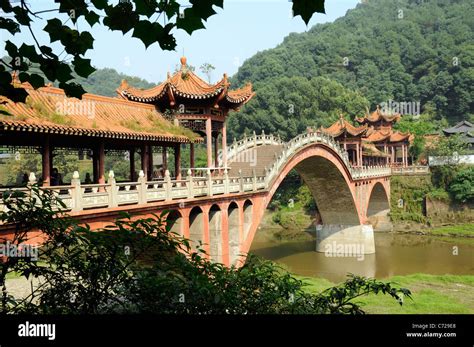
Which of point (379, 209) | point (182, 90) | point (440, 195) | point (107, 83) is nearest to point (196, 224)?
point (182, 90)

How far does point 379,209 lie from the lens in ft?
157

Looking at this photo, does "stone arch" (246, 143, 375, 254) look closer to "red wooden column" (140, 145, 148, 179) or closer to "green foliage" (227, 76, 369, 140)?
"red wooden column" (140, 145, 148, 179)

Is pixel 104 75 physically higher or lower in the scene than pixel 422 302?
higher

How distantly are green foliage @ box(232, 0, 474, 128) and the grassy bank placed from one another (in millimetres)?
45484

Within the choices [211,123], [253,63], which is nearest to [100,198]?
[211,123]

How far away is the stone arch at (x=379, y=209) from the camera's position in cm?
4694

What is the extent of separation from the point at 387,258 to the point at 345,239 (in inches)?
204

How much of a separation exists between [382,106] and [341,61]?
1346 inches

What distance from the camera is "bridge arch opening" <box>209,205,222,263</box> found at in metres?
18.4

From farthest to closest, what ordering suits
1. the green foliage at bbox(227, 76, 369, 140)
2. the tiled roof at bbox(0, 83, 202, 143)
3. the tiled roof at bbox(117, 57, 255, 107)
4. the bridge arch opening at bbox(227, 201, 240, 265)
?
the green foliage at bbox(227, 76, 369, 140) → the bridge arch opening at bbox(227, 201, 240, 265) → the tiled roof at bbox(117, 57, 255, 107) → the tiled roof at bbox(0, 83, 202, 143)

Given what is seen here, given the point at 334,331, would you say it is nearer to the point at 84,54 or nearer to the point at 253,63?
the point at 84,54

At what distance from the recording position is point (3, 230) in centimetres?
941

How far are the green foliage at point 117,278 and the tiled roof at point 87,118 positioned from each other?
4951 mm

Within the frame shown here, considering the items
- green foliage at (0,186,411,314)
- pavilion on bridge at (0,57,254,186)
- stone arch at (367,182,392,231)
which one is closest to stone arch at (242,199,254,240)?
pavilion on bridge at (0,57,254,186)
